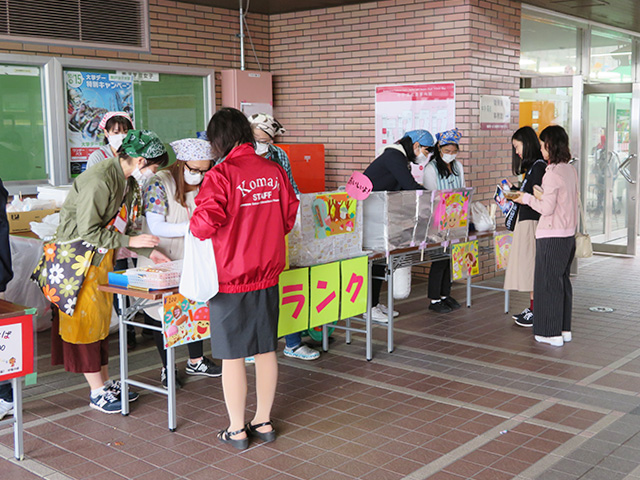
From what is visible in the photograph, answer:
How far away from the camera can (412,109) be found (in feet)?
29.0

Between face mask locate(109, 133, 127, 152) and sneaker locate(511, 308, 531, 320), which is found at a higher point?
face mask locate(109, 133, 127, 152)

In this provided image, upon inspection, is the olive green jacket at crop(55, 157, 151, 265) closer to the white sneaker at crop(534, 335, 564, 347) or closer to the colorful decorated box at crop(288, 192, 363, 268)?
the colorful decorated box at crop(288, 192, 363, 268)

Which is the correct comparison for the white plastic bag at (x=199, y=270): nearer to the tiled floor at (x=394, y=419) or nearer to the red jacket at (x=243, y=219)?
the red jacket at (x=243, y=219)

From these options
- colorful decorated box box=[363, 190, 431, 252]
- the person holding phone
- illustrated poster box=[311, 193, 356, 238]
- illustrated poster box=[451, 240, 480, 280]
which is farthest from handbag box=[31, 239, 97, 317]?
the person holding phone

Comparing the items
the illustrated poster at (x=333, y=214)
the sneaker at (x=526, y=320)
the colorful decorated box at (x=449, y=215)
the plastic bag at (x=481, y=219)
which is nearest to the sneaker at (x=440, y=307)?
the sneaker at (x=526, y=320)

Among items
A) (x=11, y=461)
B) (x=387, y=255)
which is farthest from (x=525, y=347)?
(x=11, y=461)

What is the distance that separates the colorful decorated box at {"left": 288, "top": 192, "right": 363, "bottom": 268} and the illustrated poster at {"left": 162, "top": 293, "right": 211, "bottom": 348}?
84 cm

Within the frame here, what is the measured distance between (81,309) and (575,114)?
693cm

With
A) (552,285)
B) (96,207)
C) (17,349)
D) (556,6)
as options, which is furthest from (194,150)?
(556,6)

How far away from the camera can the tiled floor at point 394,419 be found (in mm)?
3982

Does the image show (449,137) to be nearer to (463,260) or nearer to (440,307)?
(463,260)

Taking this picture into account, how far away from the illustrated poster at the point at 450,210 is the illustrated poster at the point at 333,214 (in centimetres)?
97

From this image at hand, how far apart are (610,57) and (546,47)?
201cm

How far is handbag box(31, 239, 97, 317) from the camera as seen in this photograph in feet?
14.9
